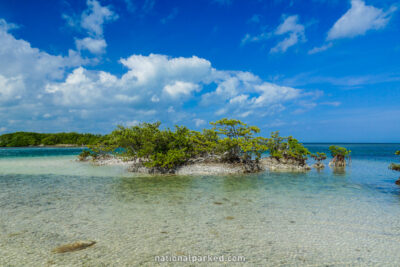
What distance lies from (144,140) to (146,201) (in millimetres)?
12842

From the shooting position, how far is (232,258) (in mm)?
5805

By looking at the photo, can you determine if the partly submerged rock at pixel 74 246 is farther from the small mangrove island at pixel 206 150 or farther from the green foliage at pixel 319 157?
the green foliage at pixel 319 157

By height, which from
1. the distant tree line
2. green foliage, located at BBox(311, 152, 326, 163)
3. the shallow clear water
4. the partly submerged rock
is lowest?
the shallow clear water

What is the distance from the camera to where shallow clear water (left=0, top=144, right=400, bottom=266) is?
5924mm

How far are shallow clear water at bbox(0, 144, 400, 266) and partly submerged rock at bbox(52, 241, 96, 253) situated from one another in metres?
0.22

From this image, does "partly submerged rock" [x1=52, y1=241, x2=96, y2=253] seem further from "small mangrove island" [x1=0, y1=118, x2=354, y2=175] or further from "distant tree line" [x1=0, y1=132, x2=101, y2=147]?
"distant tree line" [x1=0, y1=132, x2=101, y2=147]

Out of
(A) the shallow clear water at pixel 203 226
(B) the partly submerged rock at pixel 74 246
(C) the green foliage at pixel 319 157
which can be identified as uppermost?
(C) the green foliage at pixel 319 157

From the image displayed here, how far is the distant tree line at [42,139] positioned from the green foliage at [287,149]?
114700 millimetres

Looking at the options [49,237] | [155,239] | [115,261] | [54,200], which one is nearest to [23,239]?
[49,237]

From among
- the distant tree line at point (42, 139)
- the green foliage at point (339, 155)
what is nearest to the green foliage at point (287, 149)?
the green foliage at point (339, 155)

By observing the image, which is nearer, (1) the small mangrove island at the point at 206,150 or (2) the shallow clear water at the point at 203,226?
(2) the shallow clear water at the point at 203,226

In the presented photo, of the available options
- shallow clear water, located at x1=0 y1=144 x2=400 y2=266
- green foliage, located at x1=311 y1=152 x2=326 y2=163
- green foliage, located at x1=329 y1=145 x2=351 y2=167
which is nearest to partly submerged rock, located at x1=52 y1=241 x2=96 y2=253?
shallow clear water, located at x1=0 y1=144 x2=400 y2=266

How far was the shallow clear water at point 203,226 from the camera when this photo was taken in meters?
5.92

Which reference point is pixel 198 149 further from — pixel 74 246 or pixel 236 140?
pixel 74 246
